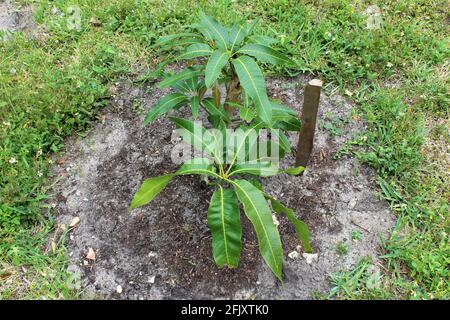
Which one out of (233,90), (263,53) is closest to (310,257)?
(233,90)

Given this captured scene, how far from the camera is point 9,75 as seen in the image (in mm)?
3189

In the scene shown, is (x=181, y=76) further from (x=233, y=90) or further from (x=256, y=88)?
(x=256, y=88)

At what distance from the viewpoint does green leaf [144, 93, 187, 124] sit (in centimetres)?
237

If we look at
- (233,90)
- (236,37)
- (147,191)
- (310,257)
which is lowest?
(310,257)

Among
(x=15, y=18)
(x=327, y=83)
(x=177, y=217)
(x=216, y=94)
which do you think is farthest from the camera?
(x=15, y=18)

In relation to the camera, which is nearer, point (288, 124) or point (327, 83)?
point (288, 124)

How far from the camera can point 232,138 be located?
7.48 feet

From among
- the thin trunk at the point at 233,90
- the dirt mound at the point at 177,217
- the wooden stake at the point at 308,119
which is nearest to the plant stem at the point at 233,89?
the thin trunk at the point at 233,90

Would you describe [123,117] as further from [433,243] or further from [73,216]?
[433,243]

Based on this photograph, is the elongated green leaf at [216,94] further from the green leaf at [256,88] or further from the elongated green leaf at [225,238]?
the elongated green leaf at [225,238]

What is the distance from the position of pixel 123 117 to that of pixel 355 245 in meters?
1.69

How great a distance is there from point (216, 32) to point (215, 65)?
0.32m

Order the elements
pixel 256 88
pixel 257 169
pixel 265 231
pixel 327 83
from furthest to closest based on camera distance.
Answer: pixel 327 83 → pixel 257 169 → pixel 256 88 → pixel 265 231

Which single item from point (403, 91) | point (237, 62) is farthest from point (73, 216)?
point (403, 91)
